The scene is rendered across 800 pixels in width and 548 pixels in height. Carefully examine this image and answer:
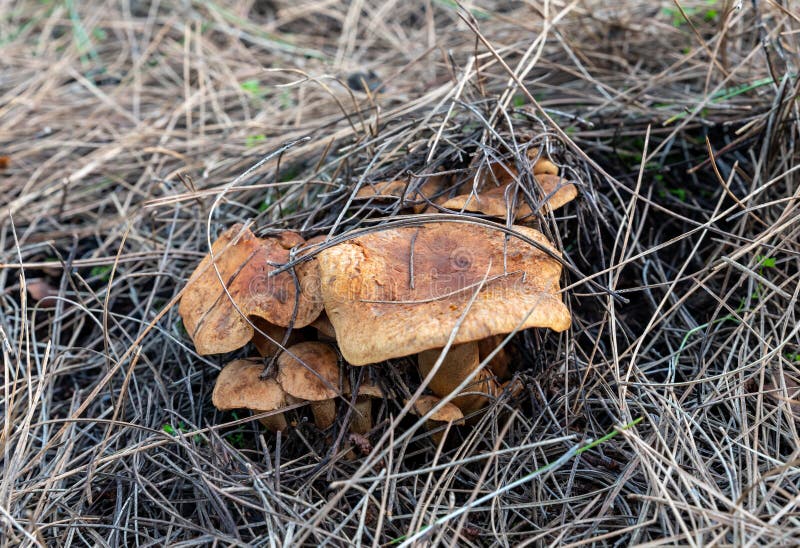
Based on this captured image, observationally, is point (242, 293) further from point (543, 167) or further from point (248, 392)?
point (543, 167)

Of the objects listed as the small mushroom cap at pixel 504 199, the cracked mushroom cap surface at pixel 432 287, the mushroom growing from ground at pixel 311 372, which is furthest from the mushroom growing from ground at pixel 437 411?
the small mushroom cap at pixel 504 199

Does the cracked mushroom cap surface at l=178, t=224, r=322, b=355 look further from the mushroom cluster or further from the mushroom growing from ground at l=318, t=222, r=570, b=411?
the mushroom growing from ground at l=318, t=222, r=570, b=411

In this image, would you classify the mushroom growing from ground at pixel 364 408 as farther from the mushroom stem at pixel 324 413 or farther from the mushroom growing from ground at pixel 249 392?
the mushroom growing from ground at pixel 249 392

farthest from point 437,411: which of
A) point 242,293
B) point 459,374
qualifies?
point 242,293

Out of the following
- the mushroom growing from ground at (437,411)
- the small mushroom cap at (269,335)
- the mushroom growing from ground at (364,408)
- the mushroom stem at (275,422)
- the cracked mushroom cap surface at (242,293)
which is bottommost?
the mushroom stem at (275,422)

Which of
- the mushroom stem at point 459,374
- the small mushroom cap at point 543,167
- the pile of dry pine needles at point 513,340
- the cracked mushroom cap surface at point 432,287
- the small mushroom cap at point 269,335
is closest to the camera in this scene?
the cracked mushroom cap surface at point 432,287

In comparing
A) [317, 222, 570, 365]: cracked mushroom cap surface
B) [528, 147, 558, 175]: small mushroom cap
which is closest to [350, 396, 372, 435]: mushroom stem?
[317, 222, 570, 365]: cracked mushroom cap surface

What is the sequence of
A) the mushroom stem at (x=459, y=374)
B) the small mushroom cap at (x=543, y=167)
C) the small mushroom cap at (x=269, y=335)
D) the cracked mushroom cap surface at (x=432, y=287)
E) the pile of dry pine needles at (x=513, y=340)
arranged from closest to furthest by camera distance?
the cracked mushroom cap surface at (x=432, y=287) → the pile of dry pine needles at (x=513, y=340) → the mushroom stem at (x=459, y=374) → the small mushroom cap at (x=269, y=335) → the small mushroom cap at (x=543, y=167)
